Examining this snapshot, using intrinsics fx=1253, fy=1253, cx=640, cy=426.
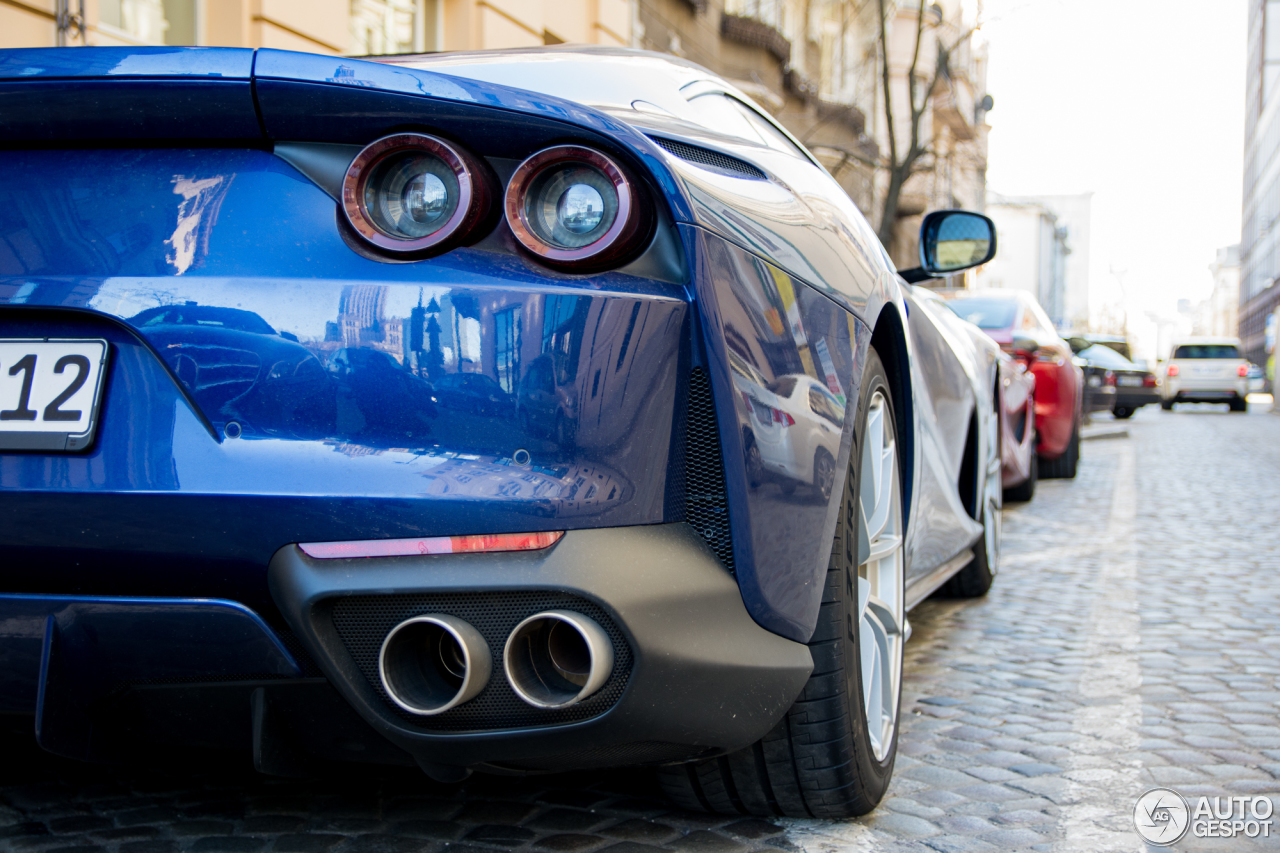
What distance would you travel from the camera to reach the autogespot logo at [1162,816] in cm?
225

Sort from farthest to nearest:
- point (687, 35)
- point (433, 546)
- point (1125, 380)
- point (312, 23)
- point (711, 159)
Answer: point (1125, 380) → point (687, 35) → point (312, 23) → point (711, 159) → point (433, 546)

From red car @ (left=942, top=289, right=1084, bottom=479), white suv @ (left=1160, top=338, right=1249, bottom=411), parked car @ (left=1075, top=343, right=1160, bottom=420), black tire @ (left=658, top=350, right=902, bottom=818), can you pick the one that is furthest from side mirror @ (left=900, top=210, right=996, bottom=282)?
white suv @ (left=1160, top=338, right=1249, bottom=411)

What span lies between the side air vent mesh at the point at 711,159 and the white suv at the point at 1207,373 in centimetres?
2956

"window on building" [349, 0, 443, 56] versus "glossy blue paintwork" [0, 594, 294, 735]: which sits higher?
"window on building" [349, 0, 443, 56]

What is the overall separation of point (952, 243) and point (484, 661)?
9.09 feet

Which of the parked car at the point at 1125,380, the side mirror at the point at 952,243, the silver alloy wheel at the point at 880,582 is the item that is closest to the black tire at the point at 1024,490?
the side mirror at the point at 952,243

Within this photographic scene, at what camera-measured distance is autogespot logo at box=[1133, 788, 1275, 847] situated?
2.26m

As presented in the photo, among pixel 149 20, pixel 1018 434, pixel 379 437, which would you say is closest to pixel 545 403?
pixel 379 437

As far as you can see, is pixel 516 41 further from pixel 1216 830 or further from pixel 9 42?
pixel 1216 830

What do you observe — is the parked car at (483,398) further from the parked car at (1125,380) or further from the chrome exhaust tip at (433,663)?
the parked car at (1125,380)

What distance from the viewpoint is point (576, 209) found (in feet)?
5.51

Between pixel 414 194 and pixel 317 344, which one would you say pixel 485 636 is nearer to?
pixel 317 344

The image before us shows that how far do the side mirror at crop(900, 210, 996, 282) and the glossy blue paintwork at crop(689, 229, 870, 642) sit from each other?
1922 mm

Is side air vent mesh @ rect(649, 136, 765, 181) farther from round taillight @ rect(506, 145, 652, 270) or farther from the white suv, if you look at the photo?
the white suv
